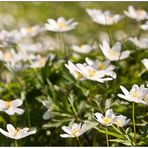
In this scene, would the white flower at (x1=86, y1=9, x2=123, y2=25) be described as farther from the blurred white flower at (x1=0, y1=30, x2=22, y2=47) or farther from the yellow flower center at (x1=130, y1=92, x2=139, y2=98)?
the yellow flower center at (x1=130, y1=92, x2=139, y2=98)

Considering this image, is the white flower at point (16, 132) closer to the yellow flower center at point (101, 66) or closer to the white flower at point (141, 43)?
the yellow flower center at point (101, 66)

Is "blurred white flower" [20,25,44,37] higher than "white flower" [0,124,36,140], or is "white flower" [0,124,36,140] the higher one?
"blurred white flower" [20,25,44,37]

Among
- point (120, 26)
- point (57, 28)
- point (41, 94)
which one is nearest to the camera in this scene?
point (41, 94)

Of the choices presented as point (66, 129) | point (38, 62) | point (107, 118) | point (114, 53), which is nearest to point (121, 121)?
point (107, 118)

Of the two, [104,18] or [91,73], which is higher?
[104,18]

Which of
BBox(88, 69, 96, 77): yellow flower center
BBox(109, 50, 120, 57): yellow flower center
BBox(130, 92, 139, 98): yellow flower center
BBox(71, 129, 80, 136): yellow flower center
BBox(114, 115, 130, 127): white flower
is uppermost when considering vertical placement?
BBox(109, 50, 120, 57): yellow flower center

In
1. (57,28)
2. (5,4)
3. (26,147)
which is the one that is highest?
(5,4)

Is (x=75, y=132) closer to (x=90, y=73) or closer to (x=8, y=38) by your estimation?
(x=90, y=73)

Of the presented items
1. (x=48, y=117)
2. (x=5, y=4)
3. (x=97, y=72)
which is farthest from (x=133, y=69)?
(x=5, y=4)

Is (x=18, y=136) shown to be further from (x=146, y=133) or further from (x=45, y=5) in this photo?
(x=45, y=5)

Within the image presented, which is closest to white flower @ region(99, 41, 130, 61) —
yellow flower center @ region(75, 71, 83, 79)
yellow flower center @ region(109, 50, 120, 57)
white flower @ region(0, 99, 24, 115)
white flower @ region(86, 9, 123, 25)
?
yellow flower center @ region(109, 50, 120, 57)

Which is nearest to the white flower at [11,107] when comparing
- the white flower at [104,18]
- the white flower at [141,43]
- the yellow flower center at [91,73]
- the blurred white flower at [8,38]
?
the yellow flower center at [91,73]
